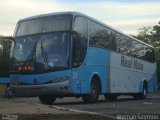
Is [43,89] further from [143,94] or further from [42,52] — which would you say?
[143,94]

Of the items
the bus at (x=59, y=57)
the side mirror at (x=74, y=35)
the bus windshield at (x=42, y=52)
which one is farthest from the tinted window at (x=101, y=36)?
the bus windshield at (x=42, y=52)

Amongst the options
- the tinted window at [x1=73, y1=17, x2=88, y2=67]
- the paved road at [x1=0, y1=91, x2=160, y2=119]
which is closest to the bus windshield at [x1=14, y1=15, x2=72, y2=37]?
the tinted window at [x1=73, y1=17, x2=88, y2=67]

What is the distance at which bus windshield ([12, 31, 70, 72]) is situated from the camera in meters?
19.0

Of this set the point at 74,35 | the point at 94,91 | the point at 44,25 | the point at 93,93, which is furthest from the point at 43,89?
the point at 94,91

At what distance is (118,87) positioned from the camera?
83.2ft

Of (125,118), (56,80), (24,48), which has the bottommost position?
(125,118)

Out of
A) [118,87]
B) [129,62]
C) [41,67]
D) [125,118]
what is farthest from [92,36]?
[125,118]

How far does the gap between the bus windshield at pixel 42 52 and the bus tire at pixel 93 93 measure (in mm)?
2522

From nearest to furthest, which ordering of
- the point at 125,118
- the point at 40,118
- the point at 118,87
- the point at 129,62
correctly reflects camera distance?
1. the point at 40,118
2. the point at 125,118
3. the point at 118,87
4. the point at 129,62

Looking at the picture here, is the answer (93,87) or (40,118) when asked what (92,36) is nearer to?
(93,87)

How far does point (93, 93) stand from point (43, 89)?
118 inches

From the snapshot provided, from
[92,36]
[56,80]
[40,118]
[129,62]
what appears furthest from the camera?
[129,62]

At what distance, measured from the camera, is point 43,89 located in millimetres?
19188

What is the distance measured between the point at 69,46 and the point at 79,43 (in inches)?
28.9
